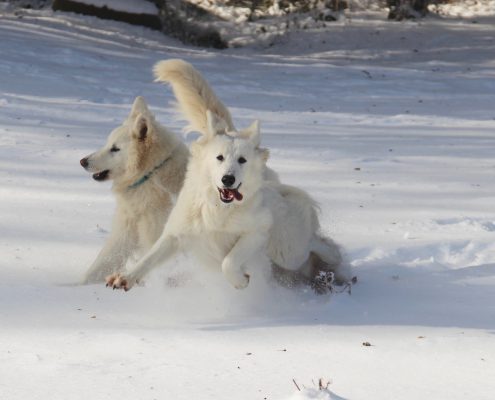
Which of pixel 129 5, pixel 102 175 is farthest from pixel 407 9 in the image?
pixel 102 175

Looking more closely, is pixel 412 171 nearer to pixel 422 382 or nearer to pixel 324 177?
pixel 324 177

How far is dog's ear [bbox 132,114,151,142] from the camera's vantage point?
6363mm

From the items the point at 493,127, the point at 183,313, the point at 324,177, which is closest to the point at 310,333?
the point at 183,313

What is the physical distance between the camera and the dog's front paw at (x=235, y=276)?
17.7 ft

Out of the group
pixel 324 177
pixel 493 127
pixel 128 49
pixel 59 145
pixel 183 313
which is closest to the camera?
pixel 183 313

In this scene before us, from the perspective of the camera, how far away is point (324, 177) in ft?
Answer: 29.8

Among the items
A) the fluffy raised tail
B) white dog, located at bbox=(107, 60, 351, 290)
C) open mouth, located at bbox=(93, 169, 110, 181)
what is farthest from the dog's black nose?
open mouth, located at bbox=(93, 169, 110, 181)

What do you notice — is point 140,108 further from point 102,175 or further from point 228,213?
point 228,213

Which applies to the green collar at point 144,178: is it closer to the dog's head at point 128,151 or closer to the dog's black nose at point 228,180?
the dog's head at point 128,151

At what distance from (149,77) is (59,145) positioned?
6484mm

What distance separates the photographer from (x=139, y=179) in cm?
639

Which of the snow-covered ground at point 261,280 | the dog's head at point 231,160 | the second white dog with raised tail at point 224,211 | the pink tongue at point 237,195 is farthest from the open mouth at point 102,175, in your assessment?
the pink tongue at point 237,195

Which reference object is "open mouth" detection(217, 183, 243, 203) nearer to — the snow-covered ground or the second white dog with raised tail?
the second white dog with raised tail

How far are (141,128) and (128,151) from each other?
0.17m
